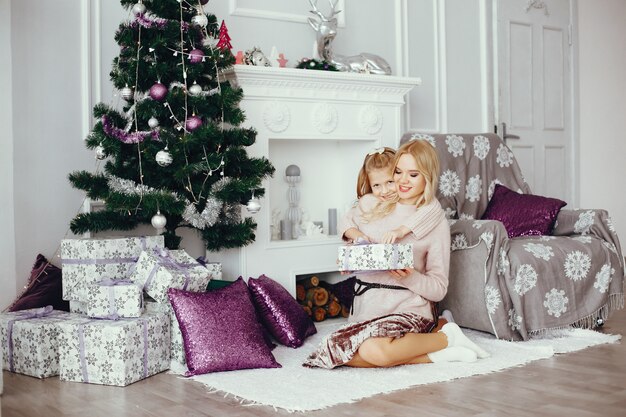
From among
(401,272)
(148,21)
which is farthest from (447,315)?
(148,21)

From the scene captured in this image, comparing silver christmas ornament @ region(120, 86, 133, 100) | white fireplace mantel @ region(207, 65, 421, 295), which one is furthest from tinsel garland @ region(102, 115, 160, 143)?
white fireplace mantel @ region(207, 65, 421, 295)

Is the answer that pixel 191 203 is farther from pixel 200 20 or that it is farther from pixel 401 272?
pixel 401 272

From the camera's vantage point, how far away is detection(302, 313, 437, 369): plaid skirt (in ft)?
9.39

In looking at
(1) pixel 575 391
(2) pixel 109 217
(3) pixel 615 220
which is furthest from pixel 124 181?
(3) pixel 615 220

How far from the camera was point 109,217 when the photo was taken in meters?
3.29

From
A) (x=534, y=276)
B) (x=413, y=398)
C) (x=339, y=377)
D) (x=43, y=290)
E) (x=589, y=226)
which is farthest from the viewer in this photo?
(x=589, y=226)

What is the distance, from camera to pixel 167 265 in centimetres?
307

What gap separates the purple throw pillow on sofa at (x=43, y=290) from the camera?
10.6ft

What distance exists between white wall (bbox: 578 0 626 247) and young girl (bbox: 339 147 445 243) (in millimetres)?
3137

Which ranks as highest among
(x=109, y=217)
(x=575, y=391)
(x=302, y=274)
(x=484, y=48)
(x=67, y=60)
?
(x=484, y=48)

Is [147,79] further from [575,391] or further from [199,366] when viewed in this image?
[575,391]

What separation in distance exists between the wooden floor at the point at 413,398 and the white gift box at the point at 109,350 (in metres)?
0.05

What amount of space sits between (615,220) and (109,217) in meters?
4.73

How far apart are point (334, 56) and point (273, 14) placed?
0.41m
